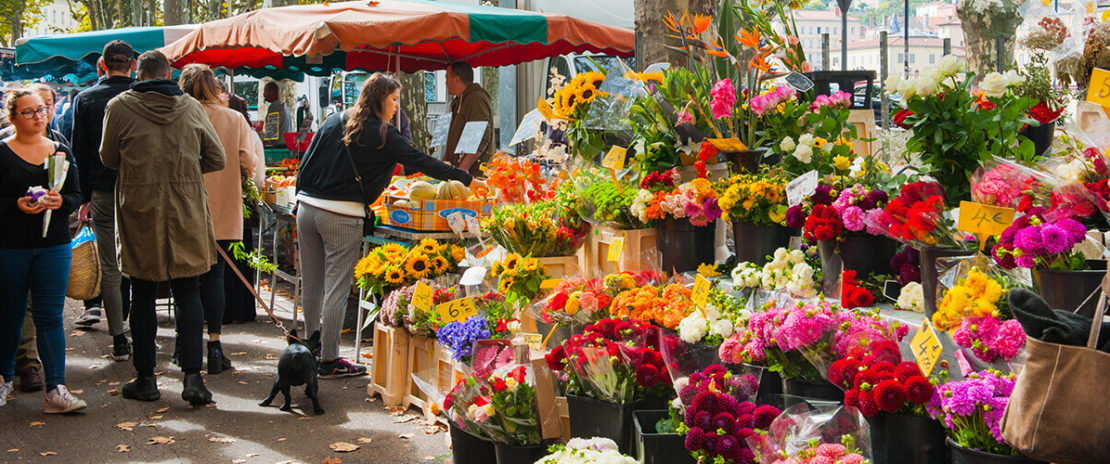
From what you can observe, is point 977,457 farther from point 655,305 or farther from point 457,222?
point 457,222

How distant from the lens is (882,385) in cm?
234

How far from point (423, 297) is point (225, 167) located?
1.75 m

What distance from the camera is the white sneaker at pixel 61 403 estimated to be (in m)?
5.16

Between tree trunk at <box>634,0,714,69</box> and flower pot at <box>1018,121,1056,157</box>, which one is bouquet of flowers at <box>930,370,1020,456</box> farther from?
tree trunk at <box>634,0,714,69</box>

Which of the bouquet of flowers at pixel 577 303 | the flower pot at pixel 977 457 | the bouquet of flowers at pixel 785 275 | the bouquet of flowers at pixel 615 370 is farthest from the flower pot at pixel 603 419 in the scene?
the flower pot at pixel 977 457

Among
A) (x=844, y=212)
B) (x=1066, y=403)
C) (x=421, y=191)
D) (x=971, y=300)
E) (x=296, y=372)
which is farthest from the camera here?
(x=421, y=191)

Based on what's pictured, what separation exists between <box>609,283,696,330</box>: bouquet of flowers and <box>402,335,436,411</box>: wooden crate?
5.39 ft

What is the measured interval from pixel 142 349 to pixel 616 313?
2878 millimetres

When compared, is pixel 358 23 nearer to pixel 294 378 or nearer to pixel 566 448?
pixel 294 378

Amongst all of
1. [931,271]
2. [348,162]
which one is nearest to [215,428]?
[348,162]

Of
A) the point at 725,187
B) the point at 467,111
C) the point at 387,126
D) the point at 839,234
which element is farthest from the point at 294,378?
the point at 467,111

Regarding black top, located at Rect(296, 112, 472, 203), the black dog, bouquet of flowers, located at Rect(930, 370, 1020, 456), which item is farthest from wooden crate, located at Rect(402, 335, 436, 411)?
bouquet of flowers, located at Rect(930, 370, 1020, 456)

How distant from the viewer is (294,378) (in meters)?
5.15

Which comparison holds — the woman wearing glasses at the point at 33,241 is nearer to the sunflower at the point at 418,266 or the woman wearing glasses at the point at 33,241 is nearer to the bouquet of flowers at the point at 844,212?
the sunflower at the point at 418,266
